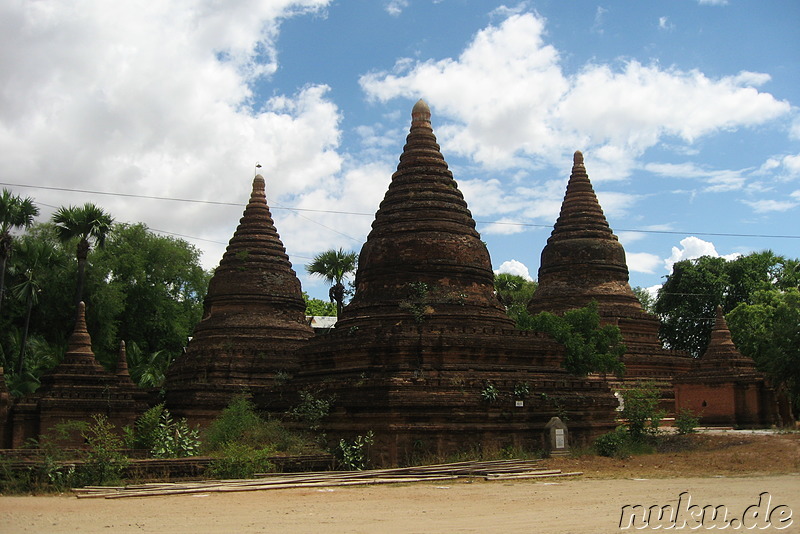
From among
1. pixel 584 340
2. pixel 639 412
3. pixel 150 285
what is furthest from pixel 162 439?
pixel 150 285

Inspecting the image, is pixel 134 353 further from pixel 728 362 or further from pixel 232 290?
pixel 728 362

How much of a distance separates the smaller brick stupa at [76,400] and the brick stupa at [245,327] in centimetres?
146

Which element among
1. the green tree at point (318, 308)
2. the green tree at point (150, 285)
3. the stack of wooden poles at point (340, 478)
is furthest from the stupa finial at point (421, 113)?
the green tree at point (318, 308)

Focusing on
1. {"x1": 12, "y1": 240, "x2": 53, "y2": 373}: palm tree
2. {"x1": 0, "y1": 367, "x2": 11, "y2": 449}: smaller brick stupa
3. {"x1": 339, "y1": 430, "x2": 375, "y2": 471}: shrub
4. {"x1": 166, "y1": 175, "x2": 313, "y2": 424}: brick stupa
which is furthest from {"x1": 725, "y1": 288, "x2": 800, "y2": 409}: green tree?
{"x1": 12, "y1": 240, "x2": 53, "y2": 373}: palm tree

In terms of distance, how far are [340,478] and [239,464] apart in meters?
1.96

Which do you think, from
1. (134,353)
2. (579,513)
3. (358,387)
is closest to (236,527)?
(579,513)

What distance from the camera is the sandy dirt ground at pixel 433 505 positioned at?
38.4 ft

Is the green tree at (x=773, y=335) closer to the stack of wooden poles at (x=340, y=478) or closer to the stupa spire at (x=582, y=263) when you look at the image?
the stupa spire at (x=582, y=263)

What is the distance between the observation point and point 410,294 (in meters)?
24.8

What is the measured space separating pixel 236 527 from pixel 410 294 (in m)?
13.5

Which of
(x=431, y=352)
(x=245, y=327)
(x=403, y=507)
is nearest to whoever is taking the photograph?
(x=403, y=507)

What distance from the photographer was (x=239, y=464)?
702 inches

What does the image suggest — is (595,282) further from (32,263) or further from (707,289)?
(32,263)

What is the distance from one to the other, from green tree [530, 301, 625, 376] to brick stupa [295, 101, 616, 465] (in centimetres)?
431
